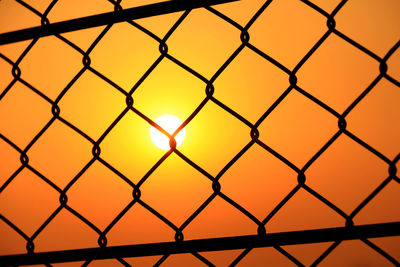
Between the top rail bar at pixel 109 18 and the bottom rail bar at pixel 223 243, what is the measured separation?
0.32 meters

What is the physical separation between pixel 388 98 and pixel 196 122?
1.03m

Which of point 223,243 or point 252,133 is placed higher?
point 252,133

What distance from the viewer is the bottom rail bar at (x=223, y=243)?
0.52 metres

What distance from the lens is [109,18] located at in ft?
1.99

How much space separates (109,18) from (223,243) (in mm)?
355

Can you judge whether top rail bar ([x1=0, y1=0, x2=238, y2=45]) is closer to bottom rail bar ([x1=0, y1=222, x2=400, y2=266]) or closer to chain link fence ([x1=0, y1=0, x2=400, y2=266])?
chain link fence ([x1=0, y1=0, x2=400, y2=266])

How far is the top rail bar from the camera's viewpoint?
1.91ft

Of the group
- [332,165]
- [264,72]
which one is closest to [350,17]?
[264,72]

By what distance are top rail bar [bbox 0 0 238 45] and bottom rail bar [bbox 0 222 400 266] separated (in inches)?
12.6

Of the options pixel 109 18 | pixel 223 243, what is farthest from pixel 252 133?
pixel 109 18

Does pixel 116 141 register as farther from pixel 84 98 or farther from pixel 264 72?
pixel 264 72

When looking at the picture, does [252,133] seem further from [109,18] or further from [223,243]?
[109,18]

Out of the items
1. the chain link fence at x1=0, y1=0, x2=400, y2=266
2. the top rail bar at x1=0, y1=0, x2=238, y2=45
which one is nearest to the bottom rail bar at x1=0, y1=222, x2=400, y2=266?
the chain link fence at x1=0, y1=0, x2=400, y2=266

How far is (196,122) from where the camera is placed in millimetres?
2289
